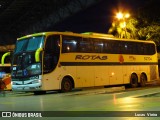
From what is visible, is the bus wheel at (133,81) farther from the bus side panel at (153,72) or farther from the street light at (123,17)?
the street light at (123,17)

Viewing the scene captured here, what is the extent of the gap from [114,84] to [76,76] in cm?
413

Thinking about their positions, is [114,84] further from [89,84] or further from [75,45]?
[75,45]

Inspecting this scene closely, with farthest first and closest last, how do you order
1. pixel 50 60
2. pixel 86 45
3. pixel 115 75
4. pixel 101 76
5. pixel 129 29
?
pixel 129 29
pixel 115 75
pixel 101 76
pixel 86 45
pixel 50 60

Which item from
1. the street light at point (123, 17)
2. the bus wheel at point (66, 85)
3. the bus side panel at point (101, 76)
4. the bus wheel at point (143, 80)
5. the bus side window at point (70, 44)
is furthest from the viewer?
the street light at point (123, 17)

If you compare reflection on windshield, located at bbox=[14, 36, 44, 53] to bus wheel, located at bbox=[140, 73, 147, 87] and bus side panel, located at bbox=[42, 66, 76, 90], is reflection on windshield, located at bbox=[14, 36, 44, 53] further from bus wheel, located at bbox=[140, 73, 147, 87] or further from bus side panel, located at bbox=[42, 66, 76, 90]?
bus wheel, located at bbox=[140, 73, 147, 87]

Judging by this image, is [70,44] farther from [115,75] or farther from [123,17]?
[123,17]

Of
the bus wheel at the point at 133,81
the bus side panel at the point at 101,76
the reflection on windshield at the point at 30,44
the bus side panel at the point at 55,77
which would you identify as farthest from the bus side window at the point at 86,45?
the bus wheel at the point at 133,81

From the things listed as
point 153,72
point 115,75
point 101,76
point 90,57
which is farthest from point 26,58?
point 153,72

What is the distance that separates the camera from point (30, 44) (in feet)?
83.4

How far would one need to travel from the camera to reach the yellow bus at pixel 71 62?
969 inches

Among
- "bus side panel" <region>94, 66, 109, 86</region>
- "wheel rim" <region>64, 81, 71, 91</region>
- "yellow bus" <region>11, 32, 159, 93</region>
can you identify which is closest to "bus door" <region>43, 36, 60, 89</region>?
"yellow bus" <region>11, 32, 159, 93</region>

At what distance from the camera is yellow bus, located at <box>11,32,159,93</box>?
80.8ft

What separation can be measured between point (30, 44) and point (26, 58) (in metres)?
0.94

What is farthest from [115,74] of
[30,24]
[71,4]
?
[30,24]
